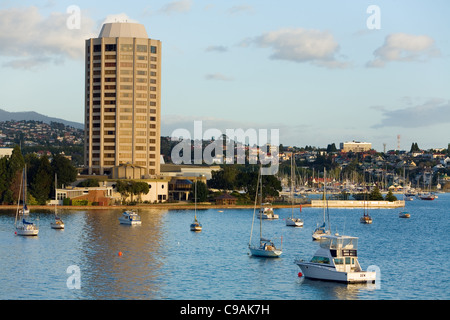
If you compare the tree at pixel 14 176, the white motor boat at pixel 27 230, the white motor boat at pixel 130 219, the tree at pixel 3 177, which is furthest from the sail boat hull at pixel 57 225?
the tree at pixel 3 177

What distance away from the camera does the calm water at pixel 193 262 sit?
64375 mm

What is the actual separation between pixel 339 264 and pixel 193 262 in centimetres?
2139

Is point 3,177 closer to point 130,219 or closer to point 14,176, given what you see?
point 14,176

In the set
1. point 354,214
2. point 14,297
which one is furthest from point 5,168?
point 14,297

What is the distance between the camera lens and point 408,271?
260 feet

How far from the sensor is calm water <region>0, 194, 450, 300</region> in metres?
64.4

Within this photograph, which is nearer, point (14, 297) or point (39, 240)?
point (14, 297)

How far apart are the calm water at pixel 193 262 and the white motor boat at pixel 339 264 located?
3.06 feet

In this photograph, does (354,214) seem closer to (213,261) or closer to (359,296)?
(213,261)

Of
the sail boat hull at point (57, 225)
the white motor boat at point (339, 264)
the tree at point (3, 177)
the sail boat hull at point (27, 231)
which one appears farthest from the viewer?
the tree at point (3, 177)

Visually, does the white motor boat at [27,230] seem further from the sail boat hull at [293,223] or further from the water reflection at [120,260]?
the sail boat hull at [293,223]

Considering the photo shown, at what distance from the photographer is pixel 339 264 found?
67625mm
